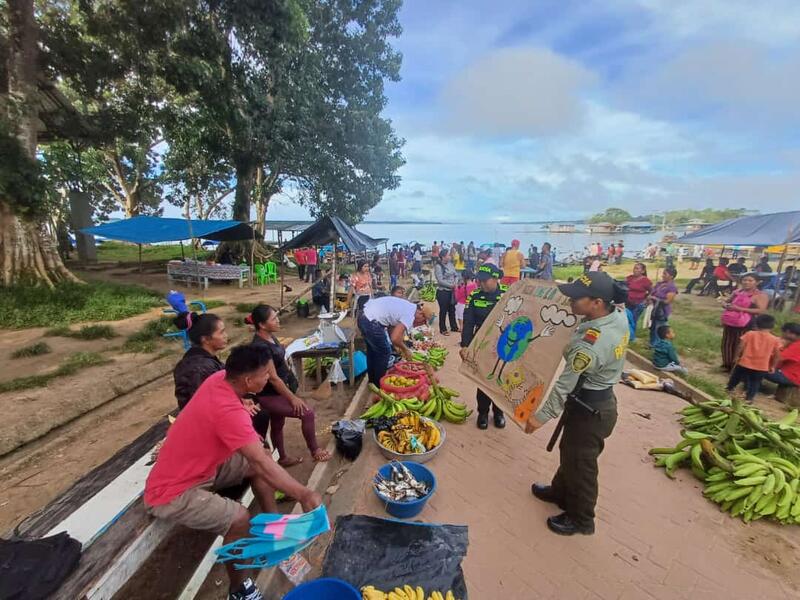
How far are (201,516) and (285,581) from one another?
892 mm

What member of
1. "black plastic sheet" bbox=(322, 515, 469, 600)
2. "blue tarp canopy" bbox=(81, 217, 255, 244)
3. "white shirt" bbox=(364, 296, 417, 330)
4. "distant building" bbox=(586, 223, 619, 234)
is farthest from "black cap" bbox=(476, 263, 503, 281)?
"distant building" bbox=(586, 223, 619, 234)

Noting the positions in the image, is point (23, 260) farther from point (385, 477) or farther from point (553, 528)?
point (553, 528)

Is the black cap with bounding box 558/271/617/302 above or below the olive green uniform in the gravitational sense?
above

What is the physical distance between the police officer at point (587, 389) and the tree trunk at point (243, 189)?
18096 mm

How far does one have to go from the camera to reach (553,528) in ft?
10.3

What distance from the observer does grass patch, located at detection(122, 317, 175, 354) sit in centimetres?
766

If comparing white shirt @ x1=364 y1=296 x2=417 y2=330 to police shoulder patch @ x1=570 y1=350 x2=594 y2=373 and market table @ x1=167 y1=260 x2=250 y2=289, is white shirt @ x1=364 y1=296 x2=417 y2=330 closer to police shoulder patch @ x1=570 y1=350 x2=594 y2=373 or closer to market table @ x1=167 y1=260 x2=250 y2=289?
police shoulder patch @ x1=570 y1=350 x2=594 y2=373

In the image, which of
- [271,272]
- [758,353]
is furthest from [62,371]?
[271,272]

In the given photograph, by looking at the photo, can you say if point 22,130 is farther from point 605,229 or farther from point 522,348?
point 605,229

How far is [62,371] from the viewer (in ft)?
20.7

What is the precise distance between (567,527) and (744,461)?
2.20 m

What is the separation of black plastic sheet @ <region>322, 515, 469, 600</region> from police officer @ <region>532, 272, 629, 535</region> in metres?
1.13

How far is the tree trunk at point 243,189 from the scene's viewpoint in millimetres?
17734

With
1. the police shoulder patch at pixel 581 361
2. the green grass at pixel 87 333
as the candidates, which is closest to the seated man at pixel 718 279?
the police shoulder patch at pixel 581 361
